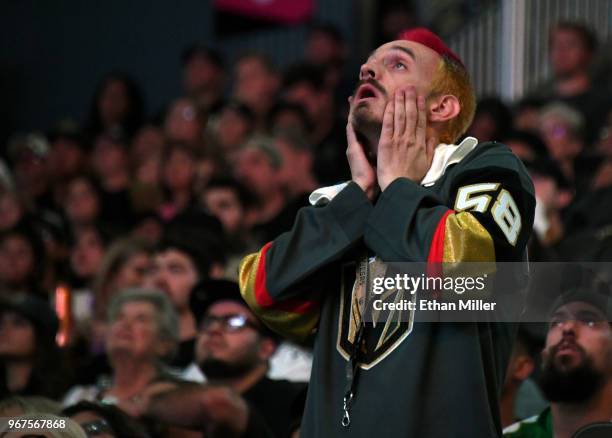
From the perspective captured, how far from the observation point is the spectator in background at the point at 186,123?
37.6 ft

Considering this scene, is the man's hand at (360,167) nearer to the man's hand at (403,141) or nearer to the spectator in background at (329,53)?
the man's hand at (403,141)

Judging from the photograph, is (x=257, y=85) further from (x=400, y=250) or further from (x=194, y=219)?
(x=400, y=250)

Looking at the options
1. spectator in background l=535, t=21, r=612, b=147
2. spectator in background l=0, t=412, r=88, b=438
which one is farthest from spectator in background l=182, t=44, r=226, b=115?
spectator in background l=0, t=412, r=88, b=438

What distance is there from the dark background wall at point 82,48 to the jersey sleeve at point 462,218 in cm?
1043

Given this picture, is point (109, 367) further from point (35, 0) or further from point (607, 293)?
point (35, 0)

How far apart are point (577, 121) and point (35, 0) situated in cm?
695

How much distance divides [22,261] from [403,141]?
222 inches

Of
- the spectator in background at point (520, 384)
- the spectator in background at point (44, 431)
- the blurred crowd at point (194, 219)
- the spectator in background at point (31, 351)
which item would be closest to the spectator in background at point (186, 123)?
the blurred crowd at point (194, 219)

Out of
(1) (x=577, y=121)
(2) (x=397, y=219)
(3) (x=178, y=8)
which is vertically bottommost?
(2) (x=397, y=219)

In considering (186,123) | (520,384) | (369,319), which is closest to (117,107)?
(186,123)

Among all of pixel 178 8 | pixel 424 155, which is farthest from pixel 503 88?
pixel 424 155

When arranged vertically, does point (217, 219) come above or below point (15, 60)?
below

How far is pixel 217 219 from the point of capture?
8992mm

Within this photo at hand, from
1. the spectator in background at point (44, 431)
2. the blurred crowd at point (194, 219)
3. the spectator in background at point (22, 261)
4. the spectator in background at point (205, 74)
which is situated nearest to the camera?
the spectator in background at point (44, 431)
